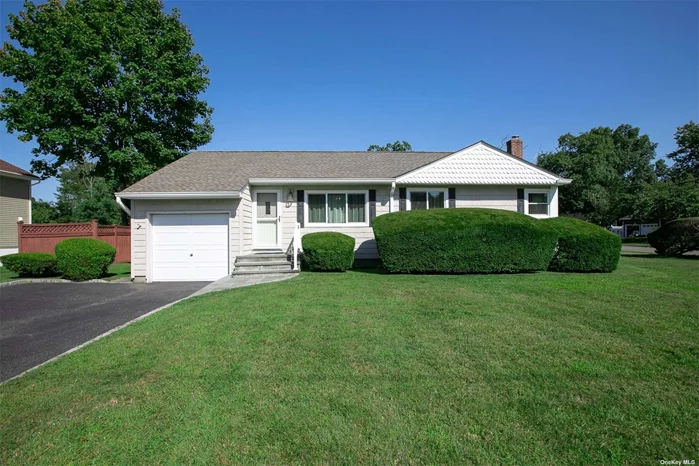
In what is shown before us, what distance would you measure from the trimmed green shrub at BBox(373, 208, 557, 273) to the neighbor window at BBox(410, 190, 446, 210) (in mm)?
2961

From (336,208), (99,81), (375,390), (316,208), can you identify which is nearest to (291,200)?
(316,208)

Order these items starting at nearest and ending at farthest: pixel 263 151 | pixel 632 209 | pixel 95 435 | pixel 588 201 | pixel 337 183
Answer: pixel 95 435, pixel 337 183, pixel 263 151, pixel 632 209, pixel 588 201

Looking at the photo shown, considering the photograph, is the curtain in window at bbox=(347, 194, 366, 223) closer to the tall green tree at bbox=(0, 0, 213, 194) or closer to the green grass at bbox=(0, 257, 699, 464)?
the green grass at bbox=(0, 257, 699, 464)

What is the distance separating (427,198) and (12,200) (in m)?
22.5

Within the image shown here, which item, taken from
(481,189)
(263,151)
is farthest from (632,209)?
(263,151)

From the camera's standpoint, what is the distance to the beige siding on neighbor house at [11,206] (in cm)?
1803

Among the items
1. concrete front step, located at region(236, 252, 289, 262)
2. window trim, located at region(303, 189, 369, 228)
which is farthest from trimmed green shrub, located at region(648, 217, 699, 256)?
concrete front step, located at region(236, 252, 289, 262)

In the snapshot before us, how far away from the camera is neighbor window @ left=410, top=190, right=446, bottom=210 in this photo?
41.9ft

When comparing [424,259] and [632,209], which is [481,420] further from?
[632,209]

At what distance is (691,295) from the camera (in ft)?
21.1

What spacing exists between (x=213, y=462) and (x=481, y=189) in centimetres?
1248

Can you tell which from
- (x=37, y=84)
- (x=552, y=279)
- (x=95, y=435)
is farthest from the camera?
(x=37, y=84)

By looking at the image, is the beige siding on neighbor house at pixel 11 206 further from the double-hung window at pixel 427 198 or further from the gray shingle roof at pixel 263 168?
the double-hung window at pixel 427 198

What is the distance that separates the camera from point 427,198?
502 inches
